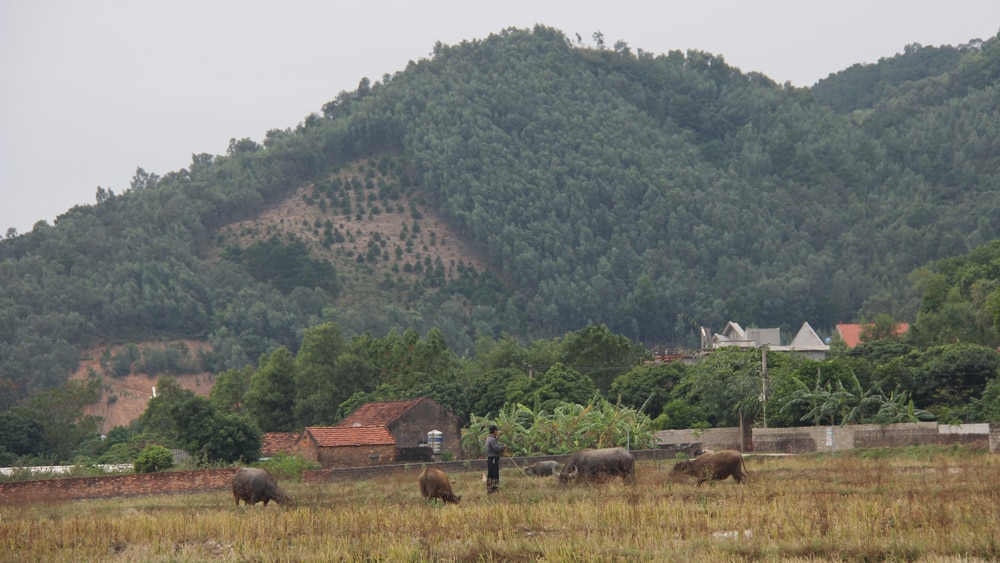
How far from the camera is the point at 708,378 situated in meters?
51.9

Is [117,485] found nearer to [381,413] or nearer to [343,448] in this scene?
[343,448]

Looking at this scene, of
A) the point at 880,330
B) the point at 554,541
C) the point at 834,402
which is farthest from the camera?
the point at 880,330

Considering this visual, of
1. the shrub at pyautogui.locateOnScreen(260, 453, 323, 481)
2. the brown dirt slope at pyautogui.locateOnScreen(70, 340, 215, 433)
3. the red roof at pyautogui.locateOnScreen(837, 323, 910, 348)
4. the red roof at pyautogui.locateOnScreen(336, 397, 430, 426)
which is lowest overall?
the shrub at pyautogui.locateOnScreen(260, 453, 323, 481)

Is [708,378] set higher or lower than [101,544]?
higher

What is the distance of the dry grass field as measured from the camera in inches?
571

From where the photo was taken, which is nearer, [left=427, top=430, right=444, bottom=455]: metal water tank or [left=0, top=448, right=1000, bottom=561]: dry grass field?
[left=0, top=448, right=1000, bottom=561]: dry grass field

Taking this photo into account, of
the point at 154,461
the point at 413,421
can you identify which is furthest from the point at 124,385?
the point at 154,461

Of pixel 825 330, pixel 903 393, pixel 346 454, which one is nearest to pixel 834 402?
pixel 903 393

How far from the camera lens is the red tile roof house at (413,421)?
51.7 meters

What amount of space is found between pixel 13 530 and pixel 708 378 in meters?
37.1

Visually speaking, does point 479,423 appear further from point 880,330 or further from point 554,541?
point 880,330

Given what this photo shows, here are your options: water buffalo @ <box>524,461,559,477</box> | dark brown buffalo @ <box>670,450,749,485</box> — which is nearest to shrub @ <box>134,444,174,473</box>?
water buffalo @ <box>524,461,559,477</box>

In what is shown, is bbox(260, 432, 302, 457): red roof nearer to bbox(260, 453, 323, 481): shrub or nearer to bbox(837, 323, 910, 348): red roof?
bbox(260, 453, 323, 481): shrub

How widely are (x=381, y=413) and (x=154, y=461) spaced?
48.4 ft
